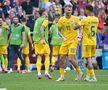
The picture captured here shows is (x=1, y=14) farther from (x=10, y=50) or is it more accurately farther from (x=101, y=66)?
(x=101, y=66)

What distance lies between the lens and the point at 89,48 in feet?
62.0

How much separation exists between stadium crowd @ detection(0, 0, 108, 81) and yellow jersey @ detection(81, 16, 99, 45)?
407 centimetres

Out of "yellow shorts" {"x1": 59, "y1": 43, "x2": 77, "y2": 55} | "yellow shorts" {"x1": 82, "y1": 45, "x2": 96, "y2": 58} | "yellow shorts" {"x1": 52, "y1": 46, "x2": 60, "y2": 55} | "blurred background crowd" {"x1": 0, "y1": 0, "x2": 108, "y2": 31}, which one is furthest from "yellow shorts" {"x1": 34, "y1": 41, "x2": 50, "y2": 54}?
"blurred background crowd" {"x1": 0, "y1": 0, "x2": 108, "y2": 31}

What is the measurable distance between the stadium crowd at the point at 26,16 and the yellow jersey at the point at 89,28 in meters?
4.07

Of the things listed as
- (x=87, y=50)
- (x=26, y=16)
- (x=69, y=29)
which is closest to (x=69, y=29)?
(x=69, y=29)

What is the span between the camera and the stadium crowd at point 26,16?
25.1 m

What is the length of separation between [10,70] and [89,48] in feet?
22.7

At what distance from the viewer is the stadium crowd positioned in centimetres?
2511

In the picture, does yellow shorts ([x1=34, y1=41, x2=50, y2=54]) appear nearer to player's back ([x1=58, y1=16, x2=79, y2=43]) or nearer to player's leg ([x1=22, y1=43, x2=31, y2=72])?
player's back ([x1=58, y1=16, x2=79, y2=43])

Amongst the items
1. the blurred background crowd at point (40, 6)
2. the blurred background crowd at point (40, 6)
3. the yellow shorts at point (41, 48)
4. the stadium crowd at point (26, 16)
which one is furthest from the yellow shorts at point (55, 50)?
the yellow shorts at point (41, 48)

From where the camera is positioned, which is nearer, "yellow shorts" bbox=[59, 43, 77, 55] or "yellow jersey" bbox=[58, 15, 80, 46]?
"yellow shorts" bbox=[59, 43, 77, 55]

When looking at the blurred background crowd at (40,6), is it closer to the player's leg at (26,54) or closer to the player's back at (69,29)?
the player's leg at (26,54)

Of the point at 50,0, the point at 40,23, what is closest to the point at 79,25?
the point at 40,23

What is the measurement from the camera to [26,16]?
2862 centimetres
